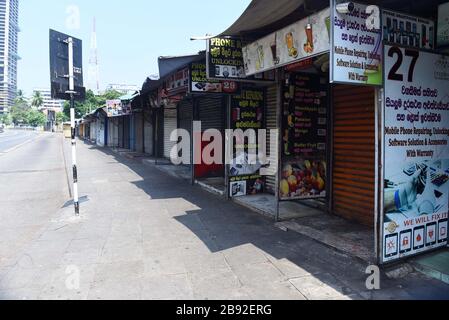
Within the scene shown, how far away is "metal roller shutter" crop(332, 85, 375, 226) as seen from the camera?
631 cm

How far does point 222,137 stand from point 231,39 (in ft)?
14.2

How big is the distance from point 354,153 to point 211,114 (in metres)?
5.83

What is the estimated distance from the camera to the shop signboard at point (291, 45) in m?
4.86

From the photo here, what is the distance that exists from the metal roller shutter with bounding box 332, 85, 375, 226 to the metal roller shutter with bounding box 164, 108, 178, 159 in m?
10.4

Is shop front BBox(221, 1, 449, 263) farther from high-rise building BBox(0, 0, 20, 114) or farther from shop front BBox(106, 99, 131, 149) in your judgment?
high-rise building BBox(0, 0, 20, 114)

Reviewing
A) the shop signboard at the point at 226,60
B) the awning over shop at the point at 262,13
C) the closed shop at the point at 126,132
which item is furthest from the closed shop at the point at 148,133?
the awning over shop at the point at 262,13

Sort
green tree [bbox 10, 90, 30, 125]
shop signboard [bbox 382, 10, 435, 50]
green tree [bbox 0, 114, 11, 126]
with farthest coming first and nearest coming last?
green tree [bbox 0, 114, 11, 126]
green tree [bbox 10, 90, 30, 125]
shop signboard [bbox 382, 10, 435, 50]

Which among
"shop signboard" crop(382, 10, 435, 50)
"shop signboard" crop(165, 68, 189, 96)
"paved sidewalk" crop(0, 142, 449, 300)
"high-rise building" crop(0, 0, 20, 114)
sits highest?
"high-rise building" crop(0, 0, 20, 114)

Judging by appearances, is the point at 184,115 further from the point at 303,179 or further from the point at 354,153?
the point at 354,153

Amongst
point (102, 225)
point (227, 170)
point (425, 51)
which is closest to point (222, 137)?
point (227, 170)

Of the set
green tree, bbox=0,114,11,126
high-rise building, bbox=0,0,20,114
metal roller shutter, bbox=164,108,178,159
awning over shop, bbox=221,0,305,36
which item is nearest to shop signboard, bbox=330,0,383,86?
awning over shop, bbox=221,0,305,36
